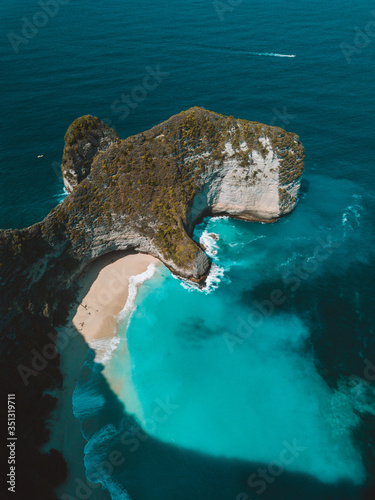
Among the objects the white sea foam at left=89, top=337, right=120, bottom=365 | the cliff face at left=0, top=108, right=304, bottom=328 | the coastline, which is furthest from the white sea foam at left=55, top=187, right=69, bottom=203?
the white sea foam at left=89, top=337, right=120, bottom=365

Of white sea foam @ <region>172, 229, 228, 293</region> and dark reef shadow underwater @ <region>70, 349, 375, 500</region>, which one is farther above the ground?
white sea foam @ <region>172, 229, 228, 293</region>

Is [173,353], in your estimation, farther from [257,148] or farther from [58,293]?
[257,148]

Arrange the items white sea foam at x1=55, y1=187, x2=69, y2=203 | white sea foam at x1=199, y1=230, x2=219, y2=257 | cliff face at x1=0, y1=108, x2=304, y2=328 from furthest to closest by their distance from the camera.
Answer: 1. white sea foam at x1=55, y1=187, x2=69, y2=203
2. white sea foam at x1=199, y1=230, x2=219, y2=257
3. cliff face at x1=0, y1=108, x2=304, y2=328

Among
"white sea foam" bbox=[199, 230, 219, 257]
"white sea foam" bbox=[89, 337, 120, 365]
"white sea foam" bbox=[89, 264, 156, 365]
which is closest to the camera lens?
"white sea foam" bbox=[89, 337, 120, 365]

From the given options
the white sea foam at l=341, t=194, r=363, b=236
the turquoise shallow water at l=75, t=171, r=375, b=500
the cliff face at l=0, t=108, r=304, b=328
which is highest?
the cliff face at l=0, t=108, r=304, b=328

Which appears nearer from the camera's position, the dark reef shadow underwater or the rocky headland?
the dark reef shadow underwater

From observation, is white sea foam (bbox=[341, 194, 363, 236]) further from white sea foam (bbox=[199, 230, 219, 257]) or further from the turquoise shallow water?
white sea foam (bbox=[199, 230, 219, 257])
